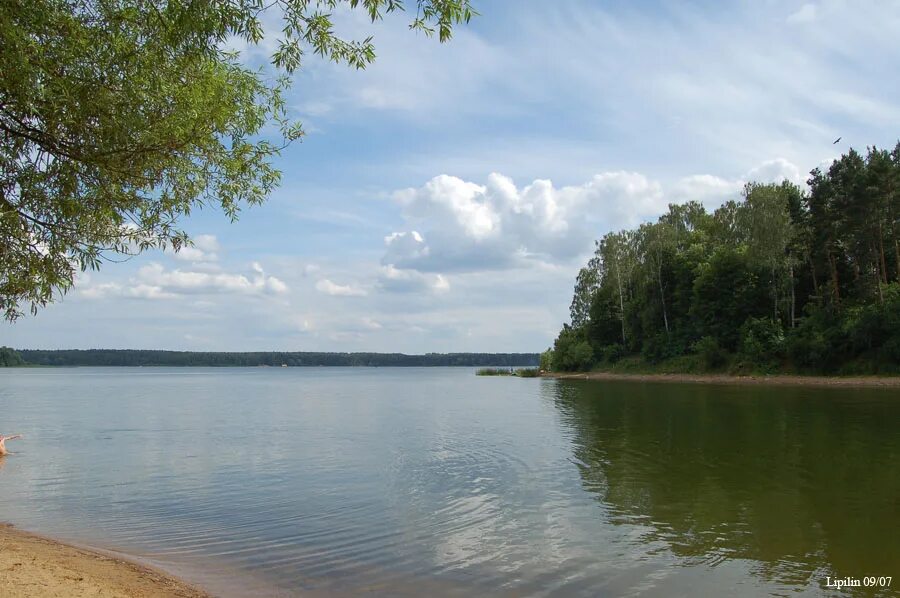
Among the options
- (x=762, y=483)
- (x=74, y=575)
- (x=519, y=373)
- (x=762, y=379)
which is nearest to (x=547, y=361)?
(x=519, y=373)

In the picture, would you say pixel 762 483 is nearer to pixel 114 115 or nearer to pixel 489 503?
pixel 489 503

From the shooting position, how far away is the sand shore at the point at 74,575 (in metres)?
8.26

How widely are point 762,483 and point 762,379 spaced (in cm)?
5690

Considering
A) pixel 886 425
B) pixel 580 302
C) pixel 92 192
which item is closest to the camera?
pixel 92 192

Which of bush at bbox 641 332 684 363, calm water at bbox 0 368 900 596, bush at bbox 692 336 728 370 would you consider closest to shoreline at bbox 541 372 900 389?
bush at bbox 692 336 728 370

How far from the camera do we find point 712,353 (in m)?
78.1

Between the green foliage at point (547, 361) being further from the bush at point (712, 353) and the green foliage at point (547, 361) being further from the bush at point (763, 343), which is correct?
the bush at point (763, 343)

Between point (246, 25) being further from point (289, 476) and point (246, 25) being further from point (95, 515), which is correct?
point (289, 476)

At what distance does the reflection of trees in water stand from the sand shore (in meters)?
9.04

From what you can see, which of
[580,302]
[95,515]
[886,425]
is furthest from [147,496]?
[580,302]

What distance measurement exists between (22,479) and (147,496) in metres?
5.79

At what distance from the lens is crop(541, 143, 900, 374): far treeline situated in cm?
5988

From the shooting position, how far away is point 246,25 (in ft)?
22.2

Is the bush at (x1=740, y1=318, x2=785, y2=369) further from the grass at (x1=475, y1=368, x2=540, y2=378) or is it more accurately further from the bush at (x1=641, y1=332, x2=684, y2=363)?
the grass at (x1=475, y1=368, x2=540, y2=378)
